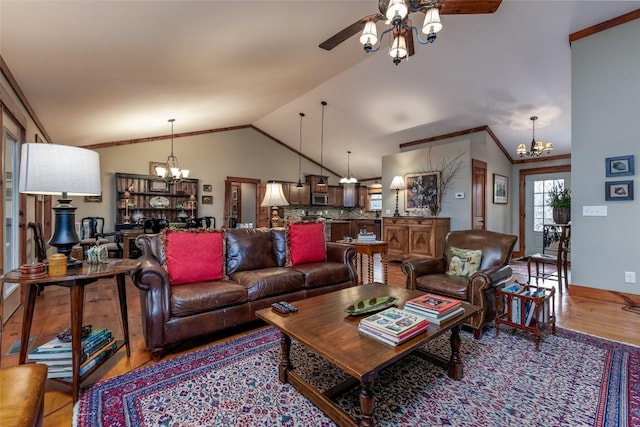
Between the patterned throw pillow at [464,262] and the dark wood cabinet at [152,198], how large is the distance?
6.20m

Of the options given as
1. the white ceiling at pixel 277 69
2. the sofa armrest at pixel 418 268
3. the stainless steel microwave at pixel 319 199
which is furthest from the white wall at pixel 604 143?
the stainless steel microwave at pixel 319 199

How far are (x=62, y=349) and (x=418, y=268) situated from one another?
9.06 ft

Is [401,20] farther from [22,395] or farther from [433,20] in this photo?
[22,395]

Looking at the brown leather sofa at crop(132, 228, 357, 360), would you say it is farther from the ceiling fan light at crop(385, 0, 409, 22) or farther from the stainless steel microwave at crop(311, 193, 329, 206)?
the stainless steel microwave at crop(311, 193, 329, 206)

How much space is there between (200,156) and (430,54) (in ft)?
18.8

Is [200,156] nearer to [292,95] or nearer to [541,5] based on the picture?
[292,95]

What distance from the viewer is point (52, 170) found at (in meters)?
1.68

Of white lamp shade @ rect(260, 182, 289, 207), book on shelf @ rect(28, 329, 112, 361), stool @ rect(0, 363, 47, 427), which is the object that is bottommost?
book on shelf @ rect(28, 329, 112, 361)

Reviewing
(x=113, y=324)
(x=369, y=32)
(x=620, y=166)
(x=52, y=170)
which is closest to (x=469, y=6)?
(x=369, y=32)

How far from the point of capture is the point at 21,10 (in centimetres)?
189

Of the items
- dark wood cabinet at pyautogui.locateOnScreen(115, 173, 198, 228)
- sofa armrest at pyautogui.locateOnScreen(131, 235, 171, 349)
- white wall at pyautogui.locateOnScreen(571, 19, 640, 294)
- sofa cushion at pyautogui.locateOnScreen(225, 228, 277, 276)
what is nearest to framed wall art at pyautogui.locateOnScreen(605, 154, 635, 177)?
white wall at pyautogui.locateOnScreen(571, 19, 640, 294)

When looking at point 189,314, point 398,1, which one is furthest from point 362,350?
point 398,1

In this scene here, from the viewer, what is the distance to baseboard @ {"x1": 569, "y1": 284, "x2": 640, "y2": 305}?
3253mm

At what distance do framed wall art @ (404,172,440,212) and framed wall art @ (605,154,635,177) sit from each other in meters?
2.85
